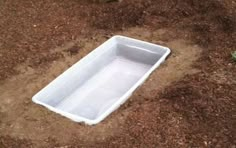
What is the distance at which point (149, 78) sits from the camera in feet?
10.0

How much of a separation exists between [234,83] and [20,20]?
1988 millimetres

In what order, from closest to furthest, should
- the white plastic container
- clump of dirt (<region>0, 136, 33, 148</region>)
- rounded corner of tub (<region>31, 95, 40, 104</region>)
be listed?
clump of dirt (<region>0, 136, 33, 148</region>), rounded corner of tub (<region>31, 95, 40, 104</region>), the white plastic container

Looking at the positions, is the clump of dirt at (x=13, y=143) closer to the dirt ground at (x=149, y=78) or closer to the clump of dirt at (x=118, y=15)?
the dirt ground at (x=149, y=78)

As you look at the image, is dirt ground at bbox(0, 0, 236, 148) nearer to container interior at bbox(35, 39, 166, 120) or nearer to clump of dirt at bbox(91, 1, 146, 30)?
clump of dirt at bbox(91, 1, 146, 30)

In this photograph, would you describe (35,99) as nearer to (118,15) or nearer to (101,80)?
(101,80)

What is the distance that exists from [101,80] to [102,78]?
2 cm

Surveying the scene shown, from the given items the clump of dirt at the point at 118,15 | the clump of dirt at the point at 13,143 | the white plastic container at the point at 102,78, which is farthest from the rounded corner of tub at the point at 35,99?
the clump of dirt at the point at 118,15

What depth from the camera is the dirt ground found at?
2.59 metres

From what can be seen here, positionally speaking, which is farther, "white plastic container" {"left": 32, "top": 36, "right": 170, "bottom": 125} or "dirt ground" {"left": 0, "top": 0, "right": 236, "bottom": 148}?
"white plastic container" {"left": 32, "top": 36, "right": 170, "bottom": 125}

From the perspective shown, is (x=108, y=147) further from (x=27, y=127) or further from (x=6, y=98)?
(x=6, y=98)

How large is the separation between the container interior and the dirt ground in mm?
113

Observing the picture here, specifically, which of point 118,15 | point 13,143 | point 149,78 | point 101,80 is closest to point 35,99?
point 13,143

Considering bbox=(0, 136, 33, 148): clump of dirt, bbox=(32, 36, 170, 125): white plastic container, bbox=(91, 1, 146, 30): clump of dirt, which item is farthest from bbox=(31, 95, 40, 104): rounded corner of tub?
bbox=(91, 1, 146, 30): clump of dirt

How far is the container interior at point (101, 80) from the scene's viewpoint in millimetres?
3082
